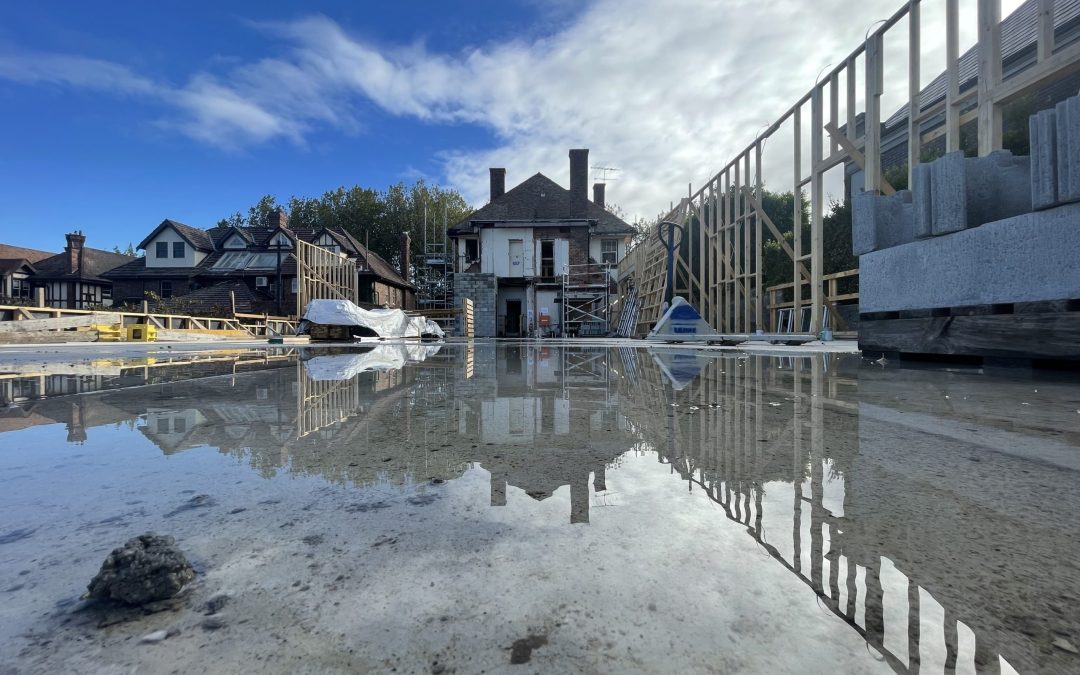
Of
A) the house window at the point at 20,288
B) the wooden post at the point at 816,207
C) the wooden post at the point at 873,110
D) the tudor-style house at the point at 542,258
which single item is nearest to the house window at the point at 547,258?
the tudor-style house at the point at 542,258

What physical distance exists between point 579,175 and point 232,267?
2143 centimetres

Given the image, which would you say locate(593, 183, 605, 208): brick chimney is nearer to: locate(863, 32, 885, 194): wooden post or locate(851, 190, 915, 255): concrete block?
locate(863, 32, 885, 194): wooden post

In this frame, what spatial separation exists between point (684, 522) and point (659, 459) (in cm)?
51

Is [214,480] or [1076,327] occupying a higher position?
[1076,327]

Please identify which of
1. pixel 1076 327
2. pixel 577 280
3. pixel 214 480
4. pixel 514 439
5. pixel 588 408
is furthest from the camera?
pixel 577 280

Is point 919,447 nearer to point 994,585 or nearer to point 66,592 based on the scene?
point 994,585

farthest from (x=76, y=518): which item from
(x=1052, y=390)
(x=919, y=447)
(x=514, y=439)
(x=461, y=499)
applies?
(x=1052, y=390)

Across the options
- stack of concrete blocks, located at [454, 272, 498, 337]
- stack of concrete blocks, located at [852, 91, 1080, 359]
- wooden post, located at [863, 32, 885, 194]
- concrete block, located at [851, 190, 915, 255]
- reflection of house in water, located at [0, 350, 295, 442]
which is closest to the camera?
reflection of house in water, located at [0, 350, 295, 442]

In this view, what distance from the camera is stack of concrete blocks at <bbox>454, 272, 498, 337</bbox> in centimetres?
2403

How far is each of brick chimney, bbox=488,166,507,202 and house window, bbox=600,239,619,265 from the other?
723 cm

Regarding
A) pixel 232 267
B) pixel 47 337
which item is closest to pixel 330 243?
pixel 232 267

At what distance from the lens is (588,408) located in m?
2.64

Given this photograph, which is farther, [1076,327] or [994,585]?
[1076,327]

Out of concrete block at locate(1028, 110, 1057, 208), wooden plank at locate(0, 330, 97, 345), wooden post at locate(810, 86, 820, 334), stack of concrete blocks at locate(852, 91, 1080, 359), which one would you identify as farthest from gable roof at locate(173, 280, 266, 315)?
concrete block at locate(1028, 110, 1057, 208)
